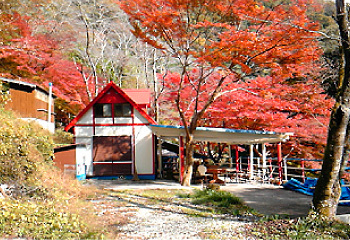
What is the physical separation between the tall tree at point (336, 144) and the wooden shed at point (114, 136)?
9.73m

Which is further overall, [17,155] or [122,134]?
[122,134]

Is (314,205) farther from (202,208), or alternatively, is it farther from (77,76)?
(77,76)

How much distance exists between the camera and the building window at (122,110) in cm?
1500

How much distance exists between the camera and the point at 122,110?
49.3 feet

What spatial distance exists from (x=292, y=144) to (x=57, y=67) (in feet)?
43.5

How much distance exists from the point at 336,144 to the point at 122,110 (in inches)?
427

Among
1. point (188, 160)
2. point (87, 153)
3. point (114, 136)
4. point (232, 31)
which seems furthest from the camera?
point (114, 136)

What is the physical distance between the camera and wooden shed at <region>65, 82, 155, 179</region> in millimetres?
14773

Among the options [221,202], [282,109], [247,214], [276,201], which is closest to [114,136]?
[282,109]

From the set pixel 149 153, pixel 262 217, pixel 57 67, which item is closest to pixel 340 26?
pixel 262 217

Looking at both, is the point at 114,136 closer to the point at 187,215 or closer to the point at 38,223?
the point at 187,215

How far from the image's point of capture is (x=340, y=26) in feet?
19.2

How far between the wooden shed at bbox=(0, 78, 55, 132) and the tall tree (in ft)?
38.6

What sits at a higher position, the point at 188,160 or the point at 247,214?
the point at 188,160
